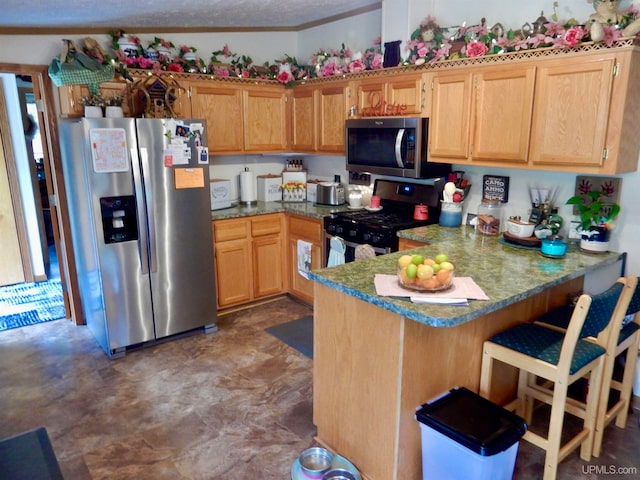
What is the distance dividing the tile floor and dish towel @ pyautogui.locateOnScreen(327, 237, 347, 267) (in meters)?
0.78

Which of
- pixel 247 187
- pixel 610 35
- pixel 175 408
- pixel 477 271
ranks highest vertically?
pixel 610 35

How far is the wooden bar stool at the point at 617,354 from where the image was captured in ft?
7.36

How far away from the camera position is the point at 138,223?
10.7 ft

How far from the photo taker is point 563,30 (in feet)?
8.36

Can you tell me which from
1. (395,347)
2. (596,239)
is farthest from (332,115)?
(395,347)

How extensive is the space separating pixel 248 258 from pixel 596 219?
2721mm

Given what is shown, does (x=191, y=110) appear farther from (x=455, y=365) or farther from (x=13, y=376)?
(x=455, y=365)

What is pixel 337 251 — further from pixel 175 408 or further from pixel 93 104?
pixel 93 104

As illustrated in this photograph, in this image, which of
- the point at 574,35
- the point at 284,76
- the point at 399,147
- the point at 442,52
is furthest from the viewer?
the point at 284,76

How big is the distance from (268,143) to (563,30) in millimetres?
Result: 2649

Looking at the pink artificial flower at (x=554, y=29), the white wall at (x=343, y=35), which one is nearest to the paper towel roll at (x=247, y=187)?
the white wall at (x=343, y=35)

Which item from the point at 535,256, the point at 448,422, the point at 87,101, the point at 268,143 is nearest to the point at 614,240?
the point at 535,256

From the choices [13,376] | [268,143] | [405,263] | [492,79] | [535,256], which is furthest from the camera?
[268,143]

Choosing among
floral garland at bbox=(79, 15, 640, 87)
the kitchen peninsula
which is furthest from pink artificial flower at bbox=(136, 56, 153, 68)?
the kitchen peninsula
